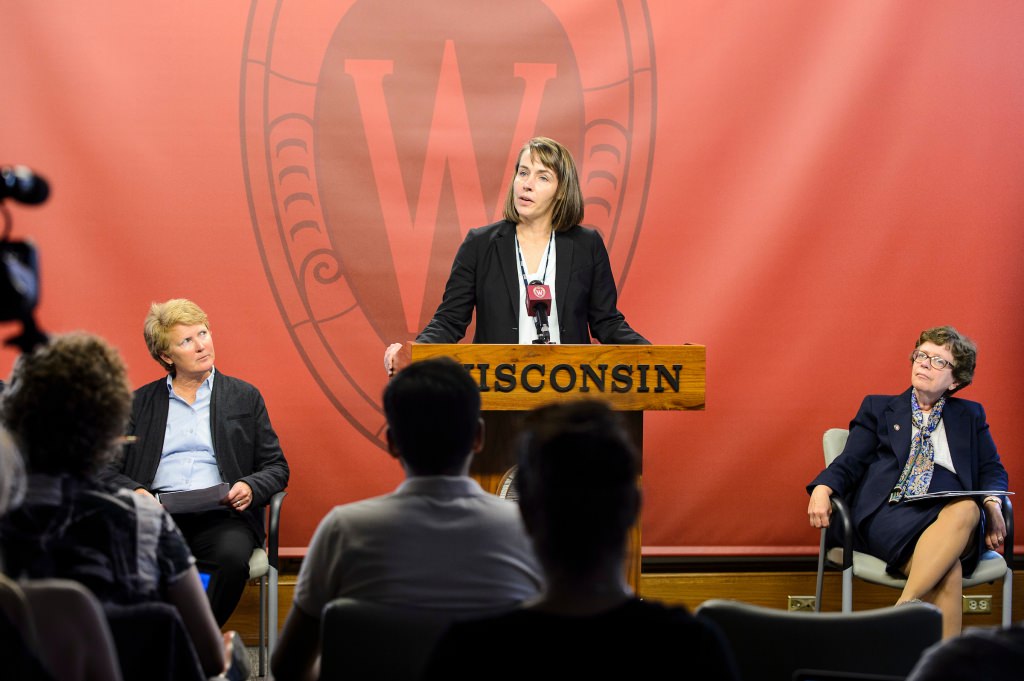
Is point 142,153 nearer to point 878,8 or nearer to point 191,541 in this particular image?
point 191,541

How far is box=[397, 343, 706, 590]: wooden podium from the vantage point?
2855mm

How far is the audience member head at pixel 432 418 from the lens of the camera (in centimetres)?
192

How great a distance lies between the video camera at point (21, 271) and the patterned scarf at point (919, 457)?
10.9ft

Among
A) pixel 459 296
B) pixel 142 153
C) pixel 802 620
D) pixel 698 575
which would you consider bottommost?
pixel 698 575

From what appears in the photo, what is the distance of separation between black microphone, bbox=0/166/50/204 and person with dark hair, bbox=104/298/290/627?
215 cm

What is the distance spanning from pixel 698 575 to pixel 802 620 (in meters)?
2.78

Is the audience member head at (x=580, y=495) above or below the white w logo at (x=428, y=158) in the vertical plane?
below

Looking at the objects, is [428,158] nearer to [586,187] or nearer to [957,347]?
[586,187]

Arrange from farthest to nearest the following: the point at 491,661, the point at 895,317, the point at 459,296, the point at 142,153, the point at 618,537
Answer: the point at 895,317
the point at 142,153
the point at 459,296
the point at 618,537
the point at 491,661

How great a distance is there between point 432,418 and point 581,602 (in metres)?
0.70

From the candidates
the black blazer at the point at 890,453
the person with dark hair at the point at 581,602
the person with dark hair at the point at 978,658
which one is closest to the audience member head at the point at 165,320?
the black blazer at the point at 890,453

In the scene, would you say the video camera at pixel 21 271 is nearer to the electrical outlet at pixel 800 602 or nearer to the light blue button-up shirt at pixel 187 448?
the light blue button-up shirt at pixel 187 448

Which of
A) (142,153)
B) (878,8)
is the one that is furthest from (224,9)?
(878,8)

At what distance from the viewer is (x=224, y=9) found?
4250mm
